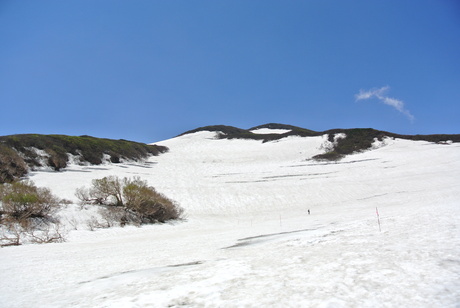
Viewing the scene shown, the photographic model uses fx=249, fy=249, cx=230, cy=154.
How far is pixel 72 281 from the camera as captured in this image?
18.2 ft

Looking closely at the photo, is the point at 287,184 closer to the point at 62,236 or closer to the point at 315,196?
the point at 315,196

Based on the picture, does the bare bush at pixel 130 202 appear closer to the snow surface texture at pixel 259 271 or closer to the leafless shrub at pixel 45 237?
the snow surface texture at pixel 259 271

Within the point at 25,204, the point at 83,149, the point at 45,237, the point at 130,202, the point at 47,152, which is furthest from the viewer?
the point at 83,149

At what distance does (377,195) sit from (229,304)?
26232mm

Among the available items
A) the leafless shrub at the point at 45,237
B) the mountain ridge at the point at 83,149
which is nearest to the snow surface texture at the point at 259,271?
the leafless shrub at the point at 45,237

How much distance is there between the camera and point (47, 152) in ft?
108

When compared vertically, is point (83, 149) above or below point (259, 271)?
above

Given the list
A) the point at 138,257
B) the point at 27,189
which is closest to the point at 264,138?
the point at 27,189

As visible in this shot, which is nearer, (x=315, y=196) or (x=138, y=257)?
(x=138, y=257)

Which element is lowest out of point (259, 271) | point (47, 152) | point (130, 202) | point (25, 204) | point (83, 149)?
point (259, 271)

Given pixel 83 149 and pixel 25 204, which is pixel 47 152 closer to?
pixel 83 149

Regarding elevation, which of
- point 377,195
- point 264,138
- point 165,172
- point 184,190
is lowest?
point 377,195

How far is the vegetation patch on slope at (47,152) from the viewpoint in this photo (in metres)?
24.3

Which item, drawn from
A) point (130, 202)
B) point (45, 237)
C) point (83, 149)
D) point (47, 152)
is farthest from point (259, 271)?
point (83, 149)
